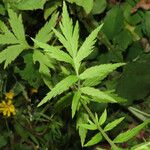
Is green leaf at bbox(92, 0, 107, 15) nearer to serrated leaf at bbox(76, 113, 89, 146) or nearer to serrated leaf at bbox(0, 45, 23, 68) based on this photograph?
serrated leaf at bbox(0, 45, 23, 68)

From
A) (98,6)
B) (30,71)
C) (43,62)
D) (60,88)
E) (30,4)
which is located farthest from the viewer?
(98,6)

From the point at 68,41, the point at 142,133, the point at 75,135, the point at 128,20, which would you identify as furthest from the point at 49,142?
the point at 68,41

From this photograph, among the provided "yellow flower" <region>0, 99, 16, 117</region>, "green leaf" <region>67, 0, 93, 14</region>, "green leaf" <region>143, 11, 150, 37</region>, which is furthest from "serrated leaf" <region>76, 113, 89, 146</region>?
"green leaf" <region>143, 11, 150, 37</region>

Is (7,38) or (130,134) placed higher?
(7,38)

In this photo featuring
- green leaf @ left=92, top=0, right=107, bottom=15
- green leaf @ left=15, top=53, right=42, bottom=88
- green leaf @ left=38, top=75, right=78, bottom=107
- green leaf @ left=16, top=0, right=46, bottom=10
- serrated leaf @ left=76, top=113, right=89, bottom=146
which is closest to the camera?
green leaf @ left=38, top=75, right=78, bottom=107

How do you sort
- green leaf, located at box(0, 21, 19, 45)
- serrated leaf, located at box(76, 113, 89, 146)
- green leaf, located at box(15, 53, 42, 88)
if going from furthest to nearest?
green leaf, located at box(15, 53, 42, 88) → green leaf, located at box(0, 21, 19, 45) → serrated leaf, located at box(76, 113, 89, 146)

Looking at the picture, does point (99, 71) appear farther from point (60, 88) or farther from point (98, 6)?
point (98, 6)

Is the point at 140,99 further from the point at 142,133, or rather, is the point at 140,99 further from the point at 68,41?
the point at 68,41

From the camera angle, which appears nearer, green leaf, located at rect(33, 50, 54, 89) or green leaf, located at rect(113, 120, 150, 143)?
green leaf, located at rect(113, 120, 150, 143)

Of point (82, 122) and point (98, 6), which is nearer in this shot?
point (82, 122)

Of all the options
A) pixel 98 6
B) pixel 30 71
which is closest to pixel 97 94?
pixel 30 71

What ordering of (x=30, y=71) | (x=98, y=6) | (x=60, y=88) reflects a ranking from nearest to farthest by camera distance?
1. (x=60, y=88)
2. (x=30, y=71)
3. (x=98, y=6)

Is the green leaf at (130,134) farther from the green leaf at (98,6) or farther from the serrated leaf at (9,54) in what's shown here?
the green leaf at (98,6)
